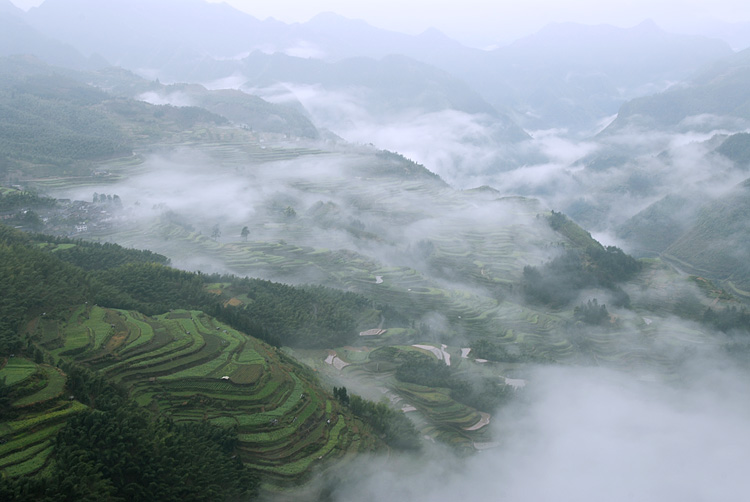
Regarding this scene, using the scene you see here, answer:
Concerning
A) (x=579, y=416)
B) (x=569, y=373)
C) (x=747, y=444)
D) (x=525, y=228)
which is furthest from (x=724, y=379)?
(x=525, y=228)

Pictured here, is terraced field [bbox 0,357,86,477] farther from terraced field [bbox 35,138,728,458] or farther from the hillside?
terraced field [bbox 35,138,728,458]

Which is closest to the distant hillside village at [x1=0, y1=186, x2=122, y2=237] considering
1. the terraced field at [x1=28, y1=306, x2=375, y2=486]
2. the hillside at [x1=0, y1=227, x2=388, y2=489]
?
the hillside at [x1=0, y1=227, x2=388, y2=489]


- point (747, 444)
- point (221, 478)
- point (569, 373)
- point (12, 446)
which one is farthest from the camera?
point (569, 373)

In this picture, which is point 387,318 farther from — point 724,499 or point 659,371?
point 724,499

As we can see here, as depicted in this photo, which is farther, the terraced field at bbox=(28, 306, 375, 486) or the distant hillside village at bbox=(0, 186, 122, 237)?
the distant hillside village at bbox=(0, 186, 122, 237)

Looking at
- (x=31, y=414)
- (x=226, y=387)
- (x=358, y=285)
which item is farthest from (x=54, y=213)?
(x=31, y=414)

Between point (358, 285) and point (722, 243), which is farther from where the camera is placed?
point (722, 243)

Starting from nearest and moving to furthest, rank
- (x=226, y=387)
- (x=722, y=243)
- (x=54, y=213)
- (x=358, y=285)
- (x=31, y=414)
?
(x=31, y=414), (x=226, y=387), (x=358, y=285), (x=54, y=213), (x=722, y=243)

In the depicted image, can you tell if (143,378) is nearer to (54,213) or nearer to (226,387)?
(226,387)
